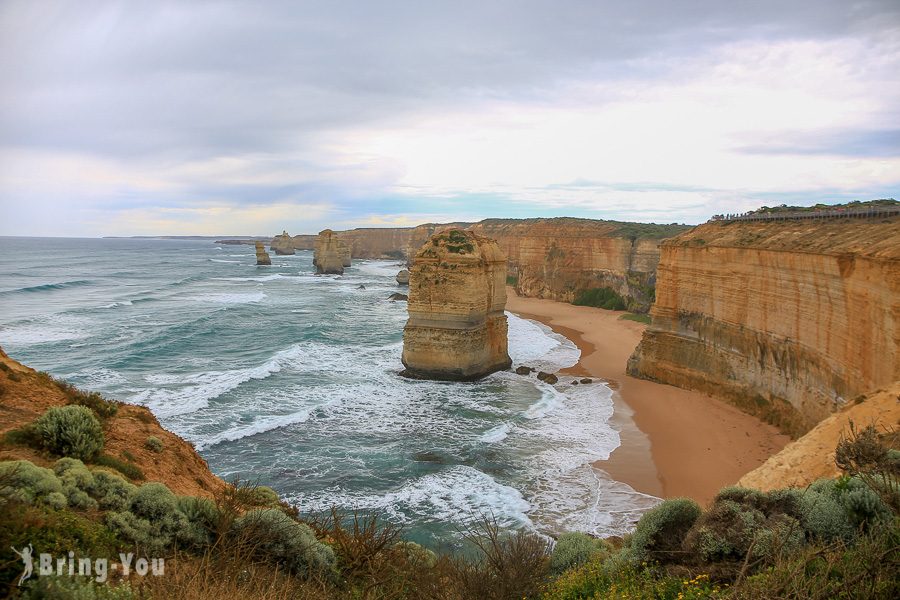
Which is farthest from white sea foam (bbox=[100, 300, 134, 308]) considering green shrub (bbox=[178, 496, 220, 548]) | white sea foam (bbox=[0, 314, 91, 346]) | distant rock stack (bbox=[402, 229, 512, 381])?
green shrub (bbox=[178, 496, 220, 548])

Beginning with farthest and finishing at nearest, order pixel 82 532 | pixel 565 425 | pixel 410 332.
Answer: pixel 410 332 → pixel 565 425 → pixel 82 532

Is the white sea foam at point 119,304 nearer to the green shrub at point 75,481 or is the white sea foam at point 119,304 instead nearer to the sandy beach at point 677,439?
the sandy beach at point 677,439

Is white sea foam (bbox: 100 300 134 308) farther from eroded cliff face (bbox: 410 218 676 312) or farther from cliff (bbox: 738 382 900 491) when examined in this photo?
cliff (bbox: 738 382 900 491)

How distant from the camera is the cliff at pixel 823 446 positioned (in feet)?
31.8

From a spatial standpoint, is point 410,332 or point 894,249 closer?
point 894,249

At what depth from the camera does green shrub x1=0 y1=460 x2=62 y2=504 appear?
5500 mm

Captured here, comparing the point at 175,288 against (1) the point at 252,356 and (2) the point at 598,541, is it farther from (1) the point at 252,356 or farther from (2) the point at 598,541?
(2) the point at 598,541

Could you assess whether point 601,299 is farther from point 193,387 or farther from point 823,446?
point 823,446

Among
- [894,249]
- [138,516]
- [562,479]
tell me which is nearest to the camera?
[138,516]

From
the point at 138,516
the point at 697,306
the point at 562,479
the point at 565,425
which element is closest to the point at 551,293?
the point at 697,306

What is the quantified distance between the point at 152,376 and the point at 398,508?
649 inches

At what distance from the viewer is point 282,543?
6887 millimetres

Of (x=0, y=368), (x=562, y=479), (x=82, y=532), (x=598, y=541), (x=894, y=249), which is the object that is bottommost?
(x=562, y=479)

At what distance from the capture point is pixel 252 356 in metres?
29.5
